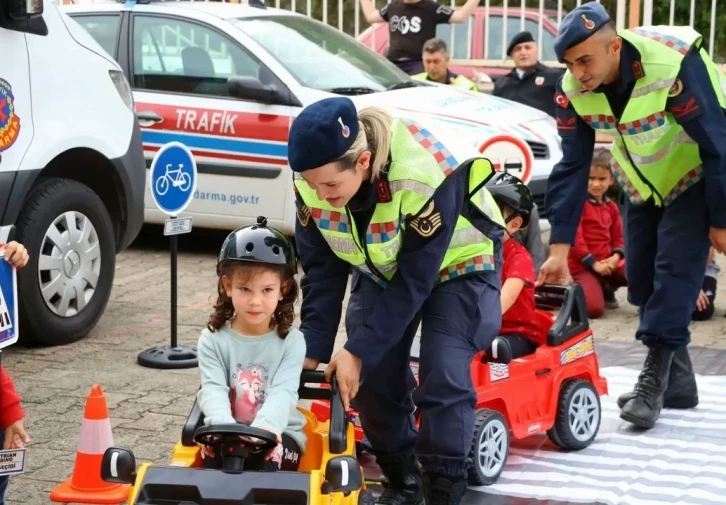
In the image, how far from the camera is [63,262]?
269 inches

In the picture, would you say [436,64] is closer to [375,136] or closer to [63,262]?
[63,262]

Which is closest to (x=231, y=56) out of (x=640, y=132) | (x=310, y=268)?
(x=640, y=132)

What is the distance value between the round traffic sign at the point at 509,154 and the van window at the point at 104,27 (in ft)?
10.4

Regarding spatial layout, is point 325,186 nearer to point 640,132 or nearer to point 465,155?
point 465,155

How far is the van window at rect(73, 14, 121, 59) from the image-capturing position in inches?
384

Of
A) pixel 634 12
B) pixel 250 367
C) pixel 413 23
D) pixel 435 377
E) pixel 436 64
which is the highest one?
pixel 634 12

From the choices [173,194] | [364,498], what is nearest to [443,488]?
[364,498]

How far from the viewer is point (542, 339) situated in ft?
18.0

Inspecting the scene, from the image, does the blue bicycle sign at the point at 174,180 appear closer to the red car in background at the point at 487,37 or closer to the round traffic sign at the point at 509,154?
the round traffic sign at the point at 509,154

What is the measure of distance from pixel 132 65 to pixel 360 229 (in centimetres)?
595

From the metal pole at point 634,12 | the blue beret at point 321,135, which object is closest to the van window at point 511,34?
the metal pole at point 634,12

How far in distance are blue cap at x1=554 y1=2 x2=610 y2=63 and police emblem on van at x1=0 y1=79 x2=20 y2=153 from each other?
2700 mm

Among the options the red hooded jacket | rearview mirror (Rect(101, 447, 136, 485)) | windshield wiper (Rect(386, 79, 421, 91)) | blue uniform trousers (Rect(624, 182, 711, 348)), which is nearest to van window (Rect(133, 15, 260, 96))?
windshield wiper (Rect(386, 79, 421, 91))

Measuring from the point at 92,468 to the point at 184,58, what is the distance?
5325mm
